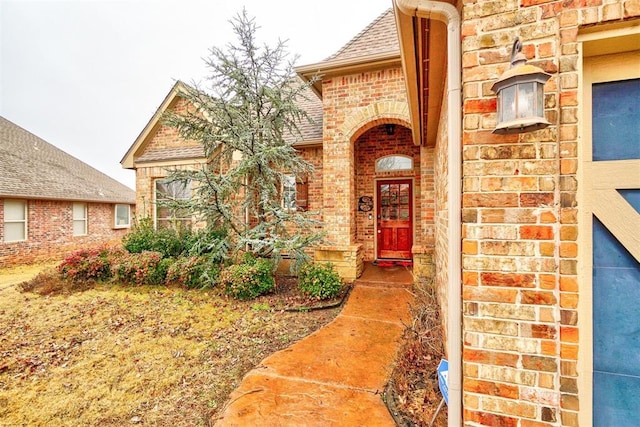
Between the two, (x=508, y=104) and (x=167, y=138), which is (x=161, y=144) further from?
(x=508, y=104)

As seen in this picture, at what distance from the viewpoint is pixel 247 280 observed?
5691 millimetres

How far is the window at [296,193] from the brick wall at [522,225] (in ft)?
21.9

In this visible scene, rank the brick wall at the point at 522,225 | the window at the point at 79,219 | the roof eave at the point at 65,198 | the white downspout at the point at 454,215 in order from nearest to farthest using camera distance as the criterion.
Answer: the brick wall at the point at 522,225, the white downspout at the point at 454,215, the roof eave at the point at 65,198, the window at the point at 79,219

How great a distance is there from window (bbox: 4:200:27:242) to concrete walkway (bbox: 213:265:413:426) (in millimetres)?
13053

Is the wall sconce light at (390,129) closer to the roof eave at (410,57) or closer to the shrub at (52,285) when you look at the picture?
the roof eave at (410,57)

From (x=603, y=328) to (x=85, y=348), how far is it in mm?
5632

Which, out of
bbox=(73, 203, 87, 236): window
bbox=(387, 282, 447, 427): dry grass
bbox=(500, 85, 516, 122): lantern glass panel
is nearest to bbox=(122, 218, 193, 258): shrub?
bbox=(387, 282, 447, 427): dry grass

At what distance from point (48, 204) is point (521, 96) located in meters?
16.2

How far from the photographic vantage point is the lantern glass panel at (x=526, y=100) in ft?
3.86

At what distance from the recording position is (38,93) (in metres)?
26.4

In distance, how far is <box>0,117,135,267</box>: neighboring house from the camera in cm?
1041

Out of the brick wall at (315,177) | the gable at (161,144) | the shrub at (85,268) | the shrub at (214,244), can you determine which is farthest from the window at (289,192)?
the shrub at (85,268)

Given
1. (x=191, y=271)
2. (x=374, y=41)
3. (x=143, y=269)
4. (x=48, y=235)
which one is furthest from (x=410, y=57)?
(x=48, y=235)

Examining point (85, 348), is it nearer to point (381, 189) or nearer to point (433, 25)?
point (433, 25)
